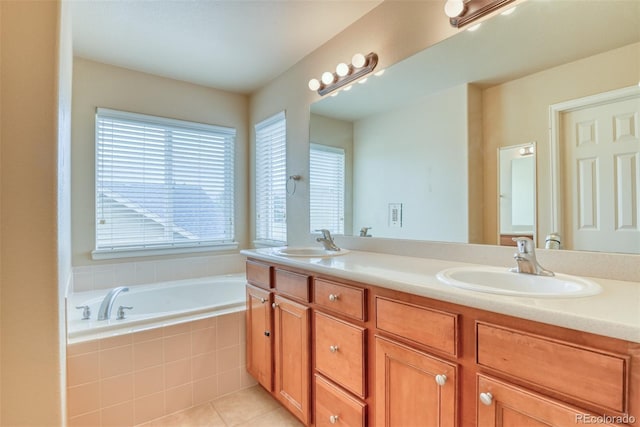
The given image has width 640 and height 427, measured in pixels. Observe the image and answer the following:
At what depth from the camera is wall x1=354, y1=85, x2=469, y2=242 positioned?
151 cm

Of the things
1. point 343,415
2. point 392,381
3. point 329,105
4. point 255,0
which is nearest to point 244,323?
point 343,415

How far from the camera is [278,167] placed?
2811 millimetres

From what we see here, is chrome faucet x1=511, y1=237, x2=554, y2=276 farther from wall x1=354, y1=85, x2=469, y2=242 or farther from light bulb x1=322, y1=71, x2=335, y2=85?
light bulb x1=322, y1=71, x2=335, y2=85

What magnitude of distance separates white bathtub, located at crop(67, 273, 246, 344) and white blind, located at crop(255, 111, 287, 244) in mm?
562

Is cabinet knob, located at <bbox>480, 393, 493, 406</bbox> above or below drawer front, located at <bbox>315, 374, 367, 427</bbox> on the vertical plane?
above

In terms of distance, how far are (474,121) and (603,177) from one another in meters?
0.55

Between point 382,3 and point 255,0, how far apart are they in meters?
0.73

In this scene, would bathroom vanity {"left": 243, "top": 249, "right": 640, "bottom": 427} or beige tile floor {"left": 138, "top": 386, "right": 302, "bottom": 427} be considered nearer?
bathroom vanity {"left": 243, "top": 249, "right": 640, "bottom": 427}

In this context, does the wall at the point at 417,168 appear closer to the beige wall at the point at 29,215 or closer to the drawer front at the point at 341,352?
the drawer front at the point at 341,352

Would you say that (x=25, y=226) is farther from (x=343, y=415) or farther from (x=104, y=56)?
(x=104, y=56)

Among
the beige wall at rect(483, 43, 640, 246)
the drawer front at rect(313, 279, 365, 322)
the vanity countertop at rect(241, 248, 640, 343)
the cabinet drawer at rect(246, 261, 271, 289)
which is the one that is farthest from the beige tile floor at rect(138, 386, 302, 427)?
the beige wall at rect(483, 43, 640, 246)

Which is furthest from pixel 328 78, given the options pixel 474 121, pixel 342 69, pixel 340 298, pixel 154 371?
pixel 154 371

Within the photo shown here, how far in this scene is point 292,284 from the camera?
1.61 meters

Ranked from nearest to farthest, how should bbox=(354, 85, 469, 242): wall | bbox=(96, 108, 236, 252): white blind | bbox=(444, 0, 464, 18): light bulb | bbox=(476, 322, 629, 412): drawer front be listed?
bbox=(476, 322, 629, 412): drawer front → bbox=(444, 0, 464, 18): light bulb → bbox=(354, 85, 469, 242): wall → bbox=(96, 108, 236, 252): white blind
